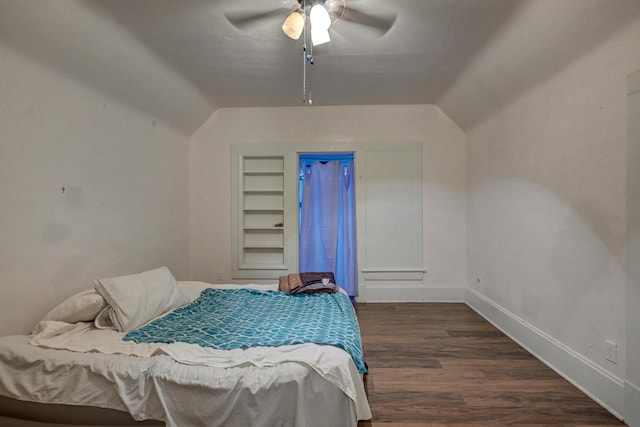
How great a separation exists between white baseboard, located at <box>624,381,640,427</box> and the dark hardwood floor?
0.23 feet

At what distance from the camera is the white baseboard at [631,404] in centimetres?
150

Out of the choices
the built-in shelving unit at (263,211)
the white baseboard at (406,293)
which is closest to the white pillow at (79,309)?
the built-in shelving unit at (263,211)

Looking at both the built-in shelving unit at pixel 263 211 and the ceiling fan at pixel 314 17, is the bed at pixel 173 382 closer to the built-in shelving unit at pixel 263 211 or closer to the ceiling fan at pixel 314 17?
the ceiling fan at pixel 314 17

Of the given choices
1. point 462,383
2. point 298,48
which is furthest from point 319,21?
point 462,383

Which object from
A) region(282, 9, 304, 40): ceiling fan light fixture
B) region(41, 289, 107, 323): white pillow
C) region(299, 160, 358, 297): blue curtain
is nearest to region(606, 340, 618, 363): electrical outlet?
region(299, 160, 358, 297): blue curtain

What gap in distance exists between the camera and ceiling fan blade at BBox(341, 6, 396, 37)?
71.1 inches

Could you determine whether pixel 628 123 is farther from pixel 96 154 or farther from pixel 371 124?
pixel 96 154

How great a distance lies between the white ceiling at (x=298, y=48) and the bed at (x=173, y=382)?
1836 millimetres

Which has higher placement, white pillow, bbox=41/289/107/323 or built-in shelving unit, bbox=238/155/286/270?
built-in shelving unit, bbox=238/155/286/270

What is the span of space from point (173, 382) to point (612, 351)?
256cm

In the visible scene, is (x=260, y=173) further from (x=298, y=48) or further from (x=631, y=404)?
(x=631, y=404)

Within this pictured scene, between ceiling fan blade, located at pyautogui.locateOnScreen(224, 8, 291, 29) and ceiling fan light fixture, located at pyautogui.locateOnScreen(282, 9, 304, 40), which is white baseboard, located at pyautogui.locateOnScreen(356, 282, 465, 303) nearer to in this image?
ceiling fan light fixture, located at pyautogui.locateOnScreen(282, 9, 304, 40)

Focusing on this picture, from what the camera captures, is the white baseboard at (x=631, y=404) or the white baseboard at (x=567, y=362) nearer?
the white baseboard at (x=631, y=404)

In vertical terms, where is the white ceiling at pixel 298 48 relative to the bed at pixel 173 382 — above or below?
above
